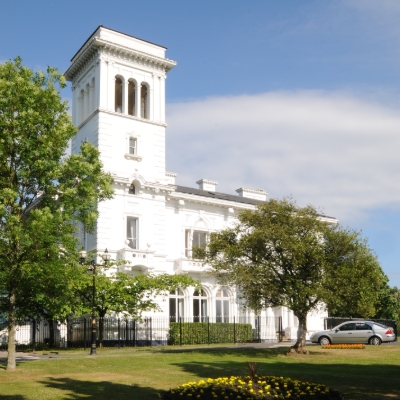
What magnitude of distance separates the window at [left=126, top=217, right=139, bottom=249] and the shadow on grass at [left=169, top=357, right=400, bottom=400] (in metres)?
18.8

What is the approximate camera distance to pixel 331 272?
1092 inches

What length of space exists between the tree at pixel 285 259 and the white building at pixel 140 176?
14655mm

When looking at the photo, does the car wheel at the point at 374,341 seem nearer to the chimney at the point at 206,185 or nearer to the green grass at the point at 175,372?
the green grass at the point at 175,372

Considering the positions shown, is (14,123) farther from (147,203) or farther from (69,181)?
(147,203)

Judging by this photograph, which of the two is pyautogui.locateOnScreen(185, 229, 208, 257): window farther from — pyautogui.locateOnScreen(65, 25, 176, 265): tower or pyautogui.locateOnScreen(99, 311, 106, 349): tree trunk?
pyautogui.locateOnScreen(99, 311, 106, 349): tree trunk

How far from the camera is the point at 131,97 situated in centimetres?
4784

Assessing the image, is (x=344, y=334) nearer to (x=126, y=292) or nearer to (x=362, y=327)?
(x=362, y=327)

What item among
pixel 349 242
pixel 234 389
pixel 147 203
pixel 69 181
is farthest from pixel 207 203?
pixel 234 389

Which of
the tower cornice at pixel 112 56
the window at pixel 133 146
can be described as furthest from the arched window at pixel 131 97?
the window at pixel 133 146

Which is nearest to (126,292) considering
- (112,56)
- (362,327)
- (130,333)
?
(130,333)

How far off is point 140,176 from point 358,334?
18.8 metres

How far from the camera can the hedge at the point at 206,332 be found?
40781 mm

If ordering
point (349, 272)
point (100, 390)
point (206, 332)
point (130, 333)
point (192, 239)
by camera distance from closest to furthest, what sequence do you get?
point (100, 390) → point (349, 272) → point (130, 333) → point (206, 332) → point (192, 239)

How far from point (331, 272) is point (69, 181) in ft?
41.9
